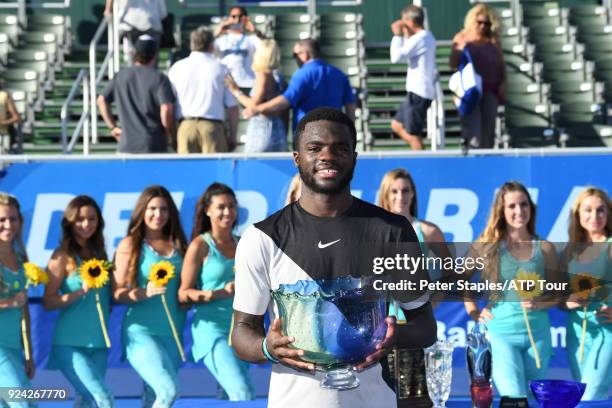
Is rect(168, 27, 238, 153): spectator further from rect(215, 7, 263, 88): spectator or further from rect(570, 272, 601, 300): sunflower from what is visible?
rect(570, 272, 601, 300): sunflower

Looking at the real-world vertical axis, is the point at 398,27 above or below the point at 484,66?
above

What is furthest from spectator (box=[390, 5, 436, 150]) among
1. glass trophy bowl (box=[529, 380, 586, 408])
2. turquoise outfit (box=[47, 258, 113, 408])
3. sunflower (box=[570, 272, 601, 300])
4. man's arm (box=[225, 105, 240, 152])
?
glass trophy bowl (box=[529, 380, 586, 408])

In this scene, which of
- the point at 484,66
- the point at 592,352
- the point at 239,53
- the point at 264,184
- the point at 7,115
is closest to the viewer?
the point at 592,352

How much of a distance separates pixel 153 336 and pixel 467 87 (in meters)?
3.44

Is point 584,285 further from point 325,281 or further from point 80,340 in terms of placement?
point 80,340

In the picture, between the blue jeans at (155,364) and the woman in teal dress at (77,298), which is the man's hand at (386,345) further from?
the woman in teal dress at (77,298)

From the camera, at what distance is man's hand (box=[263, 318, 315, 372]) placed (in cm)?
337

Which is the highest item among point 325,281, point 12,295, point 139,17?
point 139,17

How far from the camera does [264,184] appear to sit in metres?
8.49

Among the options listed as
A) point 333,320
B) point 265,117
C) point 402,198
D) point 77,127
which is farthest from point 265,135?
point 333,320

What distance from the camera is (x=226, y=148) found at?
375 inches

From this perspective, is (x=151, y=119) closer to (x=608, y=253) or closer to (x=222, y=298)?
(x=222, y=298)

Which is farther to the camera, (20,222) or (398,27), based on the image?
(398,27)

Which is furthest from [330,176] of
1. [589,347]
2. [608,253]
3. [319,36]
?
[319,36]
